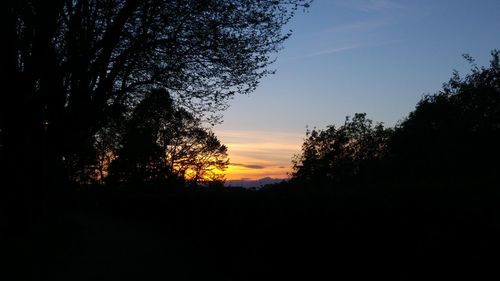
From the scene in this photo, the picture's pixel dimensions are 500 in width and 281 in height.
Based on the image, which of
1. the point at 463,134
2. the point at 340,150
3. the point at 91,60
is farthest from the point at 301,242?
the point at 340,150

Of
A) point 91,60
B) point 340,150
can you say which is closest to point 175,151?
point 340,150

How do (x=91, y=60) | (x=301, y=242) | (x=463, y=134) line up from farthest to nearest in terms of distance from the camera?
(x=463, y=134) → (x=91, y=60) → (x=301, y=242)

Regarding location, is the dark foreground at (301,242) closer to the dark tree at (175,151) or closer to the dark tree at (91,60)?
the dark tree at (91,60)

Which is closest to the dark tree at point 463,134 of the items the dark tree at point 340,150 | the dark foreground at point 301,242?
the dark tree at point 340,150

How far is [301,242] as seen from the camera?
8.61 m

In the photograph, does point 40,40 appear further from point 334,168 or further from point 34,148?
point 334,168

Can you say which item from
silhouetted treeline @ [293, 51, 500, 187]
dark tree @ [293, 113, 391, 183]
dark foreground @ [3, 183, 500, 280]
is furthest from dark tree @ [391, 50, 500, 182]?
dark foreground @ [3, 183, 500, 280]

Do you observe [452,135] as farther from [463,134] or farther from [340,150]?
[340,150]

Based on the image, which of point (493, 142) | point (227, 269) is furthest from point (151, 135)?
point (227, 269)

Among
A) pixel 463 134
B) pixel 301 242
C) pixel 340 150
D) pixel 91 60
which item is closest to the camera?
pixel 301 242

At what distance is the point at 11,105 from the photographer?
15.4 metres

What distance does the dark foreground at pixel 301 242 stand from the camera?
221 inches

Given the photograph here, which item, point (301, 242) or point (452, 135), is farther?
point (452, 135)

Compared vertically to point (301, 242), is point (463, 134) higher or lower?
higher
